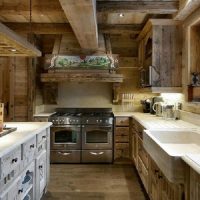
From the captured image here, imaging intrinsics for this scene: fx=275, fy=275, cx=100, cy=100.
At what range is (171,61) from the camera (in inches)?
159

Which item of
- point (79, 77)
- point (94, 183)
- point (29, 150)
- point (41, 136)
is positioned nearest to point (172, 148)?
point (29, 150)

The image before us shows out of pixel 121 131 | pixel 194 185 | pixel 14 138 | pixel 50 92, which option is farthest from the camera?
pixel 50 92

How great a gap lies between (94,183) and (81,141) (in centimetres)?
111

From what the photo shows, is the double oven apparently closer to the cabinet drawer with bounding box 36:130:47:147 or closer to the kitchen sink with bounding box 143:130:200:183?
the cabinet drawer with bounding box 36:130:47:147

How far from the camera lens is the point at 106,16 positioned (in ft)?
14.1

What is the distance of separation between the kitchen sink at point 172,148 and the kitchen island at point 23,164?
3.49ft

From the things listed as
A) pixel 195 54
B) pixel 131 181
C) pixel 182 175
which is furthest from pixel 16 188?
pixel 195 54

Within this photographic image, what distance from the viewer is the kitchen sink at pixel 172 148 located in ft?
5.61

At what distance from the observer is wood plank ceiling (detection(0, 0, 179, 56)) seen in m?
3.56

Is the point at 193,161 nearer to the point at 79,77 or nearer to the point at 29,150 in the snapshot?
the point at 29,150

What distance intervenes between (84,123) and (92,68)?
40.1 inches

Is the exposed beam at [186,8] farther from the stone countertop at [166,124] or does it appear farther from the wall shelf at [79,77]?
the wall shelf at [79,77]

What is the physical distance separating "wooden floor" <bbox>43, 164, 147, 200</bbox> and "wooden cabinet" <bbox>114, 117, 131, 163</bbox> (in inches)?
7.9

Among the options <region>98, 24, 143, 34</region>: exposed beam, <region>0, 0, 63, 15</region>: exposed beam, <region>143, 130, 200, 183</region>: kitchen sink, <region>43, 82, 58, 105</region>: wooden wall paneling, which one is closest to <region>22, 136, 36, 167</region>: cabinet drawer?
<region>143, 130, 200, 183</region>: kitchen sink
